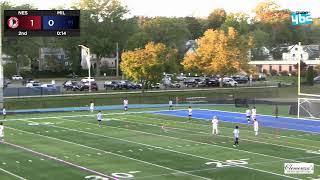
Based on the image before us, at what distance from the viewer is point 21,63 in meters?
98.5

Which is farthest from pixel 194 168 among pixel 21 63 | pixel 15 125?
pixel 21 63

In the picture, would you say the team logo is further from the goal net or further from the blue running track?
the goal net

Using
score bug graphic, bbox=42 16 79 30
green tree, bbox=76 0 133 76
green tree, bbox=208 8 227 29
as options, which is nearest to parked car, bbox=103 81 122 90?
green tree, bbox=76 0 133 76

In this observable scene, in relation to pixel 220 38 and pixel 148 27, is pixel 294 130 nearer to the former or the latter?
pixel 220 38

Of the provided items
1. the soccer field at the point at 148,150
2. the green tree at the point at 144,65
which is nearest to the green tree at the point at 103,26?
the green tree at the point at 144,65

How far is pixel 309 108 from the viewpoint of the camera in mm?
47688

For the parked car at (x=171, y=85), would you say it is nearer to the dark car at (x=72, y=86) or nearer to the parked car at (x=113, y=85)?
the parked car at (x=113, y=85)

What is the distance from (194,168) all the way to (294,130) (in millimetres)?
15786

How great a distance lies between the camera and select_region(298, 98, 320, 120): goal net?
153ft

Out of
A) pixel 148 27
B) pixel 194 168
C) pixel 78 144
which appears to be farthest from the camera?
pixel 148 27

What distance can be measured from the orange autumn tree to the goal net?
27.4m

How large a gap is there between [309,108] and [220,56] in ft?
93.3
